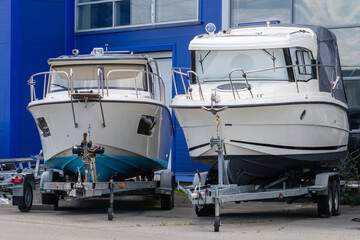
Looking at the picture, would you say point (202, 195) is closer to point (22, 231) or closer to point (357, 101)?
point (22, 231)

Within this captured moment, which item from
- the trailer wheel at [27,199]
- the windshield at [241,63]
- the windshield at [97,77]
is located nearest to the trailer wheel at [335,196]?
the windshield at [241,63]

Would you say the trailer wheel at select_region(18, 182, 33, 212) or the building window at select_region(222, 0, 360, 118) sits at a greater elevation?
the building window at select_region(222, 0, 360, 118)

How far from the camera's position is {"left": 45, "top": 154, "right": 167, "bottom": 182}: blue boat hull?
13.5 metres

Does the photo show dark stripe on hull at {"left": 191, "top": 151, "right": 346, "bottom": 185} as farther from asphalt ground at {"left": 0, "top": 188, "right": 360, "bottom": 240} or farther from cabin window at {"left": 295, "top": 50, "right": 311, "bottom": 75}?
cabin window at {"left": 295, "top": 50, "right": 311, "bottom": 75}

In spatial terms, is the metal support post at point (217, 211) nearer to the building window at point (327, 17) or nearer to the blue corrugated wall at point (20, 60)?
the building window at point (327, 17)

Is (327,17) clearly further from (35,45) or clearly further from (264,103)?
(35,45)

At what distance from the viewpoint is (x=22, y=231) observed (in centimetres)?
1025

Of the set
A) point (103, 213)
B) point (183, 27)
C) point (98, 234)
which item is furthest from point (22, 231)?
point (183, 27)

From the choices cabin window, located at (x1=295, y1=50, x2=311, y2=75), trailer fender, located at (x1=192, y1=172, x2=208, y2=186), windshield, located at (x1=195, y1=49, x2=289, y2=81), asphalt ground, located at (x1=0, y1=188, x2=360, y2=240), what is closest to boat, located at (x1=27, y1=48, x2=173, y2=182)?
asphalt ground, located at (x1=0, y1=188, x2=360, y2=240)

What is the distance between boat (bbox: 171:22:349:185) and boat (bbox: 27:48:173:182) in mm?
1215

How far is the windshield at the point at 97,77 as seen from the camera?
1449cm

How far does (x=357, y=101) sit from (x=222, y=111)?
7232 millimetres

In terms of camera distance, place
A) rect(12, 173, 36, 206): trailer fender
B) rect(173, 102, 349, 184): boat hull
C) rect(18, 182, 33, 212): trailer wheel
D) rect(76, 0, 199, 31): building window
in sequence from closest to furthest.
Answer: rect(173, 102, 349, 184): boat hull, rect(12, 173, 36, 206): trailer fender, rect(18, 182, 33, 212): trailer wheel, rect(76, 0, 199, 31): building window

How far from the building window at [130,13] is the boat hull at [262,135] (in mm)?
8964
